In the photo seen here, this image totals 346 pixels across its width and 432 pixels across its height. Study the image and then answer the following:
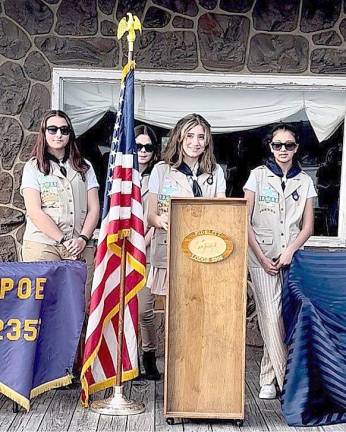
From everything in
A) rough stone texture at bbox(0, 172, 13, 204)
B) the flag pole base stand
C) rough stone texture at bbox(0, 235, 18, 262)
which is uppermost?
rough stone texture at bbox(0, 172, 13, 204)

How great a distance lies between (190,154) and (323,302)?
1177mm

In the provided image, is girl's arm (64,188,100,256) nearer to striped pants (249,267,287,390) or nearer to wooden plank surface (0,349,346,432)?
wooden plank surface (0,349,346,432)

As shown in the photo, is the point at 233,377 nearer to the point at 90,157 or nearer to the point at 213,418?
the point at 213,418

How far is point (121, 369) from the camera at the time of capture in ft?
15.8

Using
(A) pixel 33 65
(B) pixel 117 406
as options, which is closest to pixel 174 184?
(B) pixel 117 406

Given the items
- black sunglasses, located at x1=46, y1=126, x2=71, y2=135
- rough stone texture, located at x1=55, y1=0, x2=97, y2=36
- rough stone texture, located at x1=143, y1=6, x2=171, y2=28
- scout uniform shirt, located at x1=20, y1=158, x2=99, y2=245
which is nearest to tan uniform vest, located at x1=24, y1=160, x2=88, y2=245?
scout uniform shirt, located at x1=20, y1=158, x2=99, y2=245

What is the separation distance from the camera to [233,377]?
4562 mm

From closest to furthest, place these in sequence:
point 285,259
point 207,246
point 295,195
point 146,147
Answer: point 207,246, point 285,259, point 295,195, point 146,147

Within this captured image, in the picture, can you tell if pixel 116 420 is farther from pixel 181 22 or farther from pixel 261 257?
pixel 181 22

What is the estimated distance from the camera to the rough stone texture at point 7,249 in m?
6.48

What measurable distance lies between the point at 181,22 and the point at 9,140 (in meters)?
1.59

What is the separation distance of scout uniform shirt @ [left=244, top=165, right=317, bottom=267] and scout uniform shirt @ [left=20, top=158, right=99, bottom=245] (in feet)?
3.52

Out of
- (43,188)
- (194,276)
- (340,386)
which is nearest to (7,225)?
(43,188)

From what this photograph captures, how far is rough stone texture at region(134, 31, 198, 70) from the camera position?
642 cm
